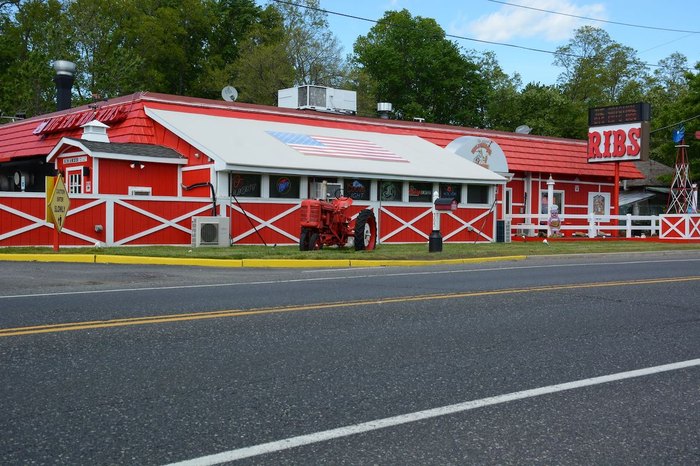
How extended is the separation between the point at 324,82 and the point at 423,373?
54.2 m

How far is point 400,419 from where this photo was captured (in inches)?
197

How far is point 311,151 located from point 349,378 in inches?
790

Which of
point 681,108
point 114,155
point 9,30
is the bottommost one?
point 114,155

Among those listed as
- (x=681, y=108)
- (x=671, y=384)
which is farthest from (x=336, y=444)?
(x=681, y=108)

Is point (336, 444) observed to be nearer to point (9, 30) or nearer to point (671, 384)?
point (671, 384)

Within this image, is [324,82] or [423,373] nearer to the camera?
[423,373]

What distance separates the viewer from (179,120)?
25.3 m

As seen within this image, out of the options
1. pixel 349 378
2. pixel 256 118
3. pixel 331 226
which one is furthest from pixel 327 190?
pixel 349 378

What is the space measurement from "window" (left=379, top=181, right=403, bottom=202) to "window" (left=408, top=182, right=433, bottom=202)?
420mm

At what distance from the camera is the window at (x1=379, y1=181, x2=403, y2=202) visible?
26.7 meters

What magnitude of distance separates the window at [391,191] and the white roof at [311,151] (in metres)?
0.63

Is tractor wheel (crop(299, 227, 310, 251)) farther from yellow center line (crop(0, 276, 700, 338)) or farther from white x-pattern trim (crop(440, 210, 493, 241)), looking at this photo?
yellow center line (crop(0, 276, 700, 338))

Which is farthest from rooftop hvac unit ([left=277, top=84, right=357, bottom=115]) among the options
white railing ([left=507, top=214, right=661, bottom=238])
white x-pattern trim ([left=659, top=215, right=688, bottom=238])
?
white x-pattern trim ([left=659, top=215, right=688, bottom=238])

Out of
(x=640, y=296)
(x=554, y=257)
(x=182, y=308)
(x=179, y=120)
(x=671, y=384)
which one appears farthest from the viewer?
(x=179, y=120)
